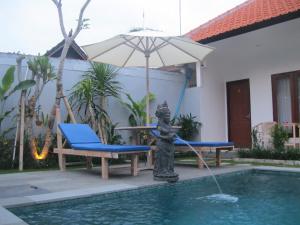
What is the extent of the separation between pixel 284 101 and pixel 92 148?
7.29 metres

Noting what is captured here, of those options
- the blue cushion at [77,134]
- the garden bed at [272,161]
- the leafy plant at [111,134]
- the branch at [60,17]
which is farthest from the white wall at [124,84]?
the garden bed at [272,161]

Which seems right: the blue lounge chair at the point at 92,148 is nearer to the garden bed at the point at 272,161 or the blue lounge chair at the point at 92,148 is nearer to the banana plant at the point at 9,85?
the banana plant at the point at 9,85

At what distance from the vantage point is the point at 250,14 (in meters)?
12.5

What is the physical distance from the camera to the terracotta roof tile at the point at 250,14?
34.8 feet

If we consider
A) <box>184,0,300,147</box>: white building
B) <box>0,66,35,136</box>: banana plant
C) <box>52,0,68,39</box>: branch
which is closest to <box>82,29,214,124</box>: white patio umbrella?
<box>52,0,68,39</box>: branch

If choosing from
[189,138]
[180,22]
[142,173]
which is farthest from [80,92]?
[180,22]

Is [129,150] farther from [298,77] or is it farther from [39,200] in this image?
[298,77]

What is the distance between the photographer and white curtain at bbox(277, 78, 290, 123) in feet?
39.1

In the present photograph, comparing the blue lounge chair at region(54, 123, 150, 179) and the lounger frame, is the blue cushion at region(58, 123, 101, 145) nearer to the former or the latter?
the blue lounge chair at region(54, 123, 150, 179)

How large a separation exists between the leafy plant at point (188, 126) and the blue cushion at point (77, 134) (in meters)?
5.03

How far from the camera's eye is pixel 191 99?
542 inches

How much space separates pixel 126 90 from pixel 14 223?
8.77 m

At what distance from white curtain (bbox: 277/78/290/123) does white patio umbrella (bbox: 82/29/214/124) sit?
4.15 m

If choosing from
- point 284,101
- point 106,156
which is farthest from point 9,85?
point 284,101
